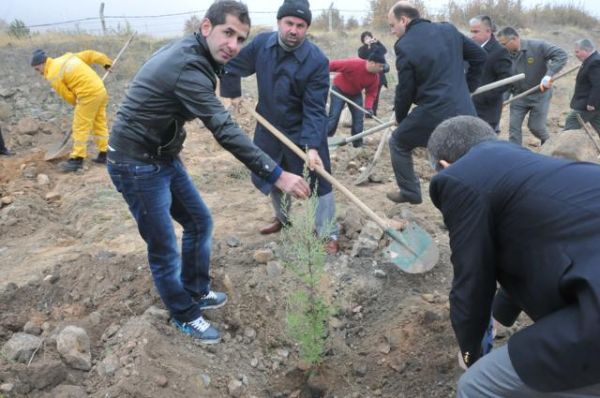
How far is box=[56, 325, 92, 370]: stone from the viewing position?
2891 mm

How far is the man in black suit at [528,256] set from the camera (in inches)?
61.7

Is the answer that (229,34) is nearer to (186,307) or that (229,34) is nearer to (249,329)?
(186,307)

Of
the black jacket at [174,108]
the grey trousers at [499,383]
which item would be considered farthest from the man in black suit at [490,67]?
the grey trousers at [499,383]

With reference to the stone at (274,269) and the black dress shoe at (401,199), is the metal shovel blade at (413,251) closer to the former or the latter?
the stone at (274,269)

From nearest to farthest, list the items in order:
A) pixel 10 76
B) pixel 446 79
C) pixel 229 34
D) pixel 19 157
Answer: pixel 229 34, pixel 446 79, pixel 19 157, pixel 10 76

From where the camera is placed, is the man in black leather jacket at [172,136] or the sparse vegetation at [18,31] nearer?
the man in black leather jacket at [172,136]

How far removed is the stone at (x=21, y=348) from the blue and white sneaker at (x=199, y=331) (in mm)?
804

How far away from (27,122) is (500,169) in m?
9.50

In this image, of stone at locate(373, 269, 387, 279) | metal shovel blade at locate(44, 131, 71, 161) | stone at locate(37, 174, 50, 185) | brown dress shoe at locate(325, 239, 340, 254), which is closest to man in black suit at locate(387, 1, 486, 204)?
brown dress shoe at locate(325, 239, 340, 254)

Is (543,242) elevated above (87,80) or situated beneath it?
elevated above

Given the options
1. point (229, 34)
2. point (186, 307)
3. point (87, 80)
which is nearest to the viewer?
point (229, 34)

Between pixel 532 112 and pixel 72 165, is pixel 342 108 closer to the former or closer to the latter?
pixel 532 112

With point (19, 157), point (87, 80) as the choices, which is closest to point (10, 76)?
point (19, 157)

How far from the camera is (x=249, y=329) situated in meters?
3.39
